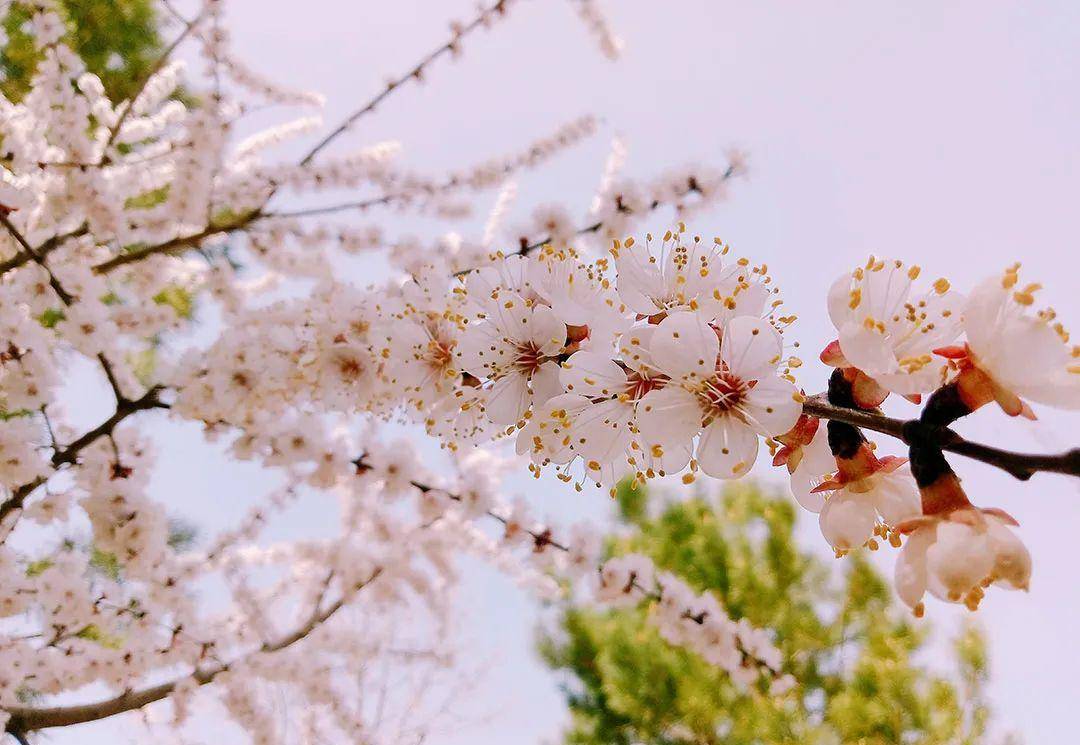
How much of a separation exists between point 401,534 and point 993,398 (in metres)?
3.62

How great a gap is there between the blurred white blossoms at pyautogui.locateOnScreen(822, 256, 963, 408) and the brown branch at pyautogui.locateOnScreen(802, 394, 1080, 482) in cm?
3

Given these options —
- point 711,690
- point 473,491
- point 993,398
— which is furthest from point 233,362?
point 711,690

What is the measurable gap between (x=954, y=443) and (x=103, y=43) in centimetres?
661

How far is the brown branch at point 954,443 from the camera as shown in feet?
1.83

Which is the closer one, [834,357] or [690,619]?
[834,357]

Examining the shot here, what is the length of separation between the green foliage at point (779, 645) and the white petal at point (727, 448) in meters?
4.64

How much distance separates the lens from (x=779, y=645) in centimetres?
602

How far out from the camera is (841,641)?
6.13 metres

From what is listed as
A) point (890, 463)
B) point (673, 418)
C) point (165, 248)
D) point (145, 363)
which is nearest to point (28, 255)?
point (165, 248)

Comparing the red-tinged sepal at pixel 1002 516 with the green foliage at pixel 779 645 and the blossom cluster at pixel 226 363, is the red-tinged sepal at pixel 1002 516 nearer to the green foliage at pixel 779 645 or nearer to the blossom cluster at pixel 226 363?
the blossom cluster at pixel 226 363

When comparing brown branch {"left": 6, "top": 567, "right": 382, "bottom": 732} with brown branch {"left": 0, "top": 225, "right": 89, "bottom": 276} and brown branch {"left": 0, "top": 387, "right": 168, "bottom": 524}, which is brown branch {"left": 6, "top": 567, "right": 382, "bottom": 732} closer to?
brown branch {"left": 0, "top": 387, "right": 168, "bottom": 524}

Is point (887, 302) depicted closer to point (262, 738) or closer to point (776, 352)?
point (776, 352)

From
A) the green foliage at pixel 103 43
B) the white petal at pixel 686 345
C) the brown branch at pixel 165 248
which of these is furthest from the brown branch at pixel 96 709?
the green foliage at pixel 103 43

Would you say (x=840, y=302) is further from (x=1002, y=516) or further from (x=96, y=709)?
(x=96, y=709)
